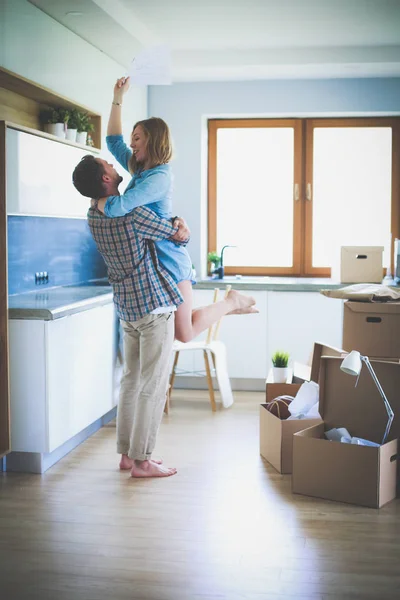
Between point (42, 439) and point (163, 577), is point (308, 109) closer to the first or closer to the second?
point (42, 439)

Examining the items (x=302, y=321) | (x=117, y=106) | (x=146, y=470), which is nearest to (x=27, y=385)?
(x=146, y=470)

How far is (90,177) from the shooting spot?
3.46 m

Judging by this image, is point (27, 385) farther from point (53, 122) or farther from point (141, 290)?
point (53, 122)

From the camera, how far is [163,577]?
8.45 feet

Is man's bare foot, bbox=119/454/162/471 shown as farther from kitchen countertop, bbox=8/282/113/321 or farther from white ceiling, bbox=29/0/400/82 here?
white ceiling, bbox=29/0/400/82

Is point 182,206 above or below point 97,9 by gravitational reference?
below

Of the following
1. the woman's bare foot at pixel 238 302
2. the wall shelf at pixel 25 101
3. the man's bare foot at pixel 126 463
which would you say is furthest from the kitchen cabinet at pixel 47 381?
the wall shelf at pixel 25 101

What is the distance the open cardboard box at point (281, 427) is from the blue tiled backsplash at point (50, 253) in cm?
154

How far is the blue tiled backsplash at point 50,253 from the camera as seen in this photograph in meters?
4.28

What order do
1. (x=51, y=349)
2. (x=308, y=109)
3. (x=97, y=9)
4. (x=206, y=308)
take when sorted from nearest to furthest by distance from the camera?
1. (x=51, y=349)
2. (x=206, y=308)
3. (x=97, y=9)
4. (x=308, y=109)

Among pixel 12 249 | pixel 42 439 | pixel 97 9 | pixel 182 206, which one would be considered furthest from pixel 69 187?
pixel 182 206

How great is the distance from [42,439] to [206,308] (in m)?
1.04

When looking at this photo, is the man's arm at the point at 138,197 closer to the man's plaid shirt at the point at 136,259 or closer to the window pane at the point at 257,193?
the man's plaid shirt at the point at 136,259

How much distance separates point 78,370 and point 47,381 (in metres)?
0.37
